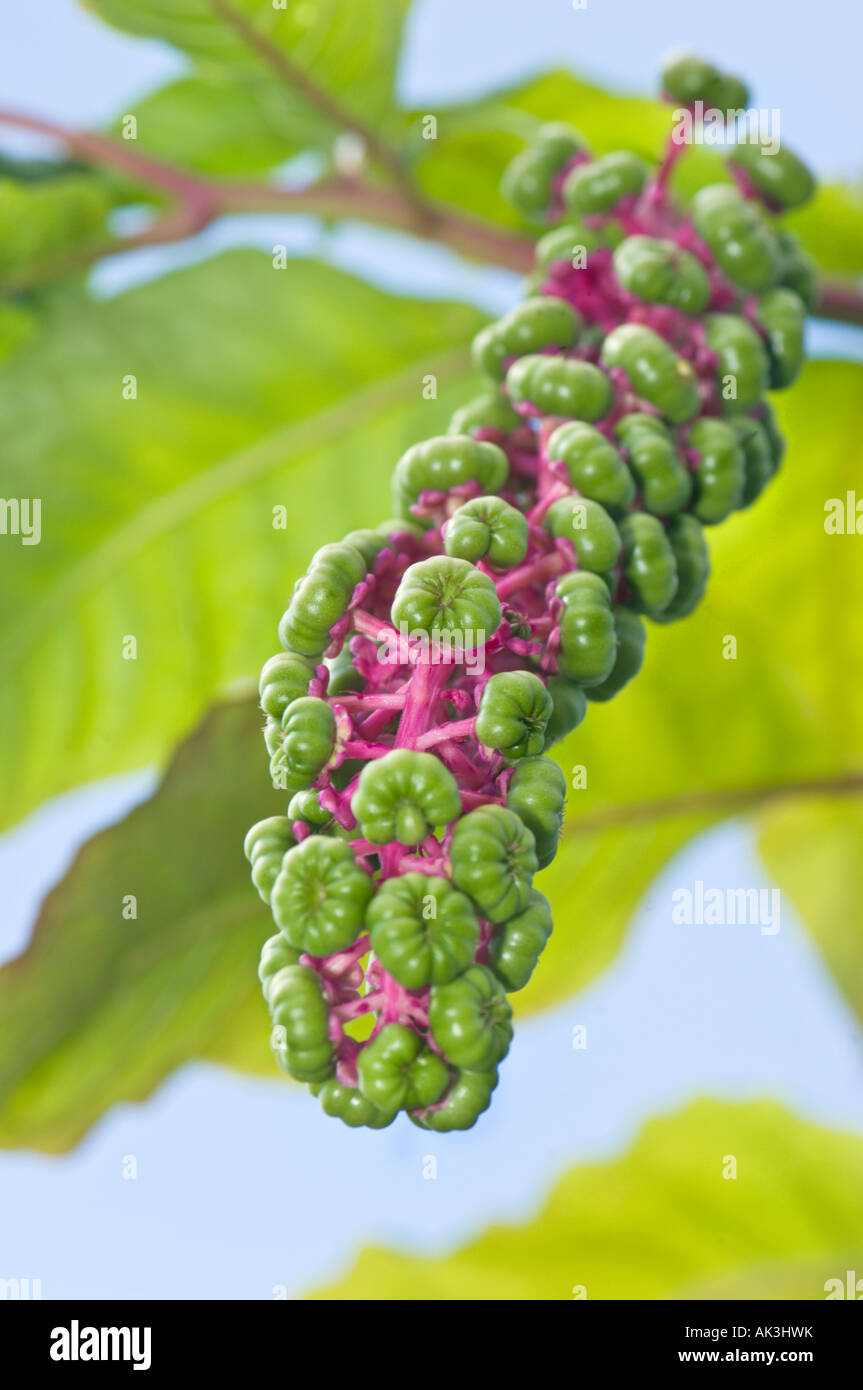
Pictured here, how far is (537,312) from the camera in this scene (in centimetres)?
86

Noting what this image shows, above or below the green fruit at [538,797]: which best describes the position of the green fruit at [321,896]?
below

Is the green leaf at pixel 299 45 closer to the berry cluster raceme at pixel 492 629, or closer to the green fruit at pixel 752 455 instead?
the berry cluster raceme at pixel 492 629

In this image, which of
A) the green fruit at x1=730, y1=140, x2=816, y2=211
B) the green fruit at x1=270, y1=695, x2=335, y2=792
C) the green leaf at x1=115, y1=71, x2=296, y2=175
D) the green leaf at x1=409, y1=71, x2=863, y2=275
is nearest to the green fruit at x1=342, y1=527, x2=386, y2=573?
the green fruit at x1=270, y1=695, x2=335, y2=792

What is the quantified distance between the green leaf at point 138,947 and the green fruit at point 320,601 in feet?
1.88

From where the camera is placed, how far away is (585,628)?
2.28ft

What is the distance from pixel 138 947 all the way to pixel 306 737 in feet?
2.26

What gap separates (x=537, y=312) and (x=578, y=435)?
0.14 metres

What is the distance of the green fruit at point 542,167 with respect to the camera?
40.9 inches

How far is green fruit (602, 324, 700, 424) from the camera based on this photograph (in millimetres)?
809

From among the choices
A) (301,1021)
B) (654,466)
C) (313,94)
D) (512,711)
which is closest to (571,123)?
(313,94)

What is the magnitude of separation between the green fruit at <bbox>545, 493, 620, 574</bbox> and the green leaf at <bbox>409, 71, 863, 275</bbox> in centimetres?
81

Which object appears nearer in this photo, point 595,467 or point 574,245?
point 595,467

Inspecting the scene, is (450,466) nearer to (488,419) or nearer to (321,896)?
(488,419)

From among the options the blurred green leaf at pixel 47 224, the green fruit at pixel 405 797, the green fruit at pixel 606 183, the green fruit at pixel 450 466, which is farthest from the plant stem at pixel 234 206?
the green fruit at pixel 405 797
